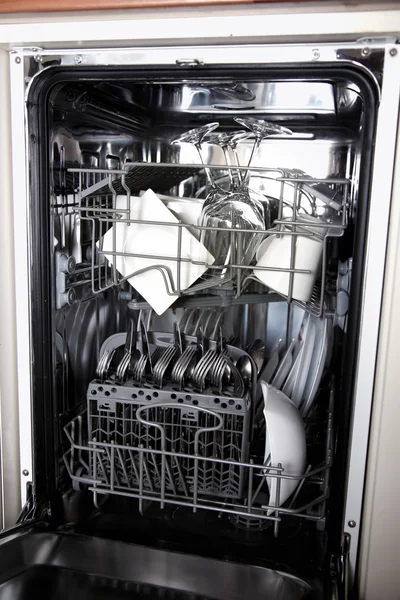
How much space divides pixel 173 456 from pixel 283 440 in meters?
0.19

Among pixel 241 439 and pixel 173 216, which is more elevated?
pixel 173 216

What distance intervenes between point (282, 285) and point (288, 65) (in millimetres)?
332

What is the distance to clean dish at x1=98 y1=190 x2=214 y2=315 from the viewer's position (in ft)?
3.18

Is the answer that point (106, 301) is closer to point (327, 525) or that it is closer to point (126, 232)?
point (126, 232)

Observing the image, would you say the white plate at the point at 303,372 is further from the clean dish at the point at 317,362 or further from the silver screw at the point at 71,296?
the silver screw at the point at 71,296

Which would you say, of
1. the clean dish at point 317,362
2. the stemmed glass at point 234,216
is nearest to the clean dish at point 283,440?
the clean dish at point 317,362

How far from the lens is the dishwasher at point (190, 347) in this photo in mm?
851

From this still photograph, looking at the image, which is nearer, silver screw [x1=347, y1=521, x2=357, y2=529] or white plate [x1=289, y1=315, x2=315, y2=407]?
silver screw [x1=347, y1=521, x2=357, y2=529]

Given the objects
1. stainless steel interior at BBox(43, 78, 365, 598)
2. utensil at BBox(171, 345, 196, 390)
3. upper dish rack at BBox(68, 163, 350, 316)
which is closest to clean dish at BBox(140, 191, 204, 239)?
upper dish rack at BBox(68, 163, 350, 316)

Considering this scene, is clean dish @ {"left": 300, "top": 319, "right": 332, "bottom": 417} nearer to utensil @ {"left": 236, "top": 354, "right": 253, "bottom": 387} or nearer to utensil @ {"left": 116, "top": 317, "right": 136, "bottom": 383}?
utensil @ {"left": 236, "top": 354, "right": 253, "bottom": 387}

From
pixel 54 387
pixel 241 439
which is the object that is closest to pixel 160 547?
pixel 241 439

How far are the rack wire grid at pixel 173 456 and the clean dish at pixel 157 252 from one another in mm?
174

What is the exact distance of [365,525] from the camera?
868 millimetres

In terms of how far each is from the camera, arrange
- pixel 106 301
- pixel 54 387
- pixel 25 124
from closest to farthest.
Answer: pixel 25 124, pixel 54 387, pixel 106 301
